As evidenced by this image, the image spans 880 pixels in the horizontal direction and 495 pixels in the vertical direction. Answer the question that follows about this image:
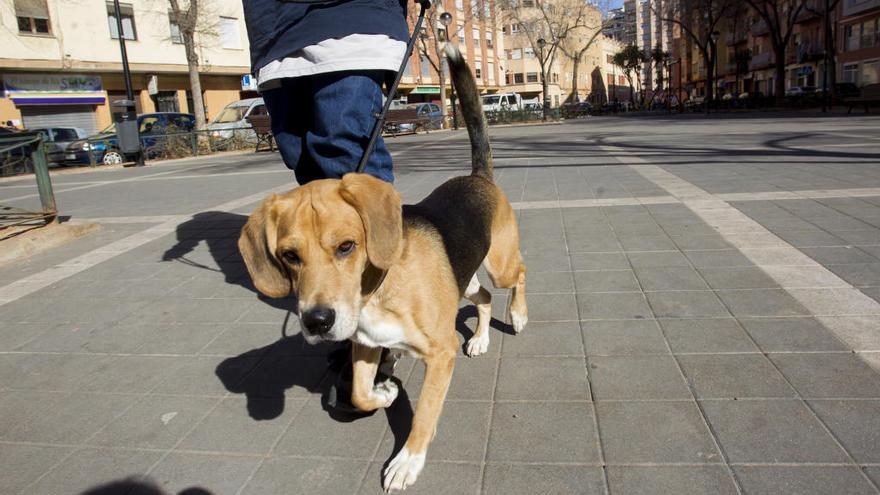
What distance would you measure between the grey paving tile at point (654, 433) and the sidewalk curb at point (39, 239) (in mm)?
6119

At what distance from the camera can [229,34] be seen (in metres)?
34.2

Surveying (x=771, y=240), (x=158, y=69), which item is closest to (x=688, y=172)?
(x=771, y=240)

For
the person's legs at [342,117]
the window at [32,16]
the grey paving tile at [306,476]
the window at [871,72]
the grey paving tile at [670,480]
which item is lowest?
the grey paving tile at [670,480]

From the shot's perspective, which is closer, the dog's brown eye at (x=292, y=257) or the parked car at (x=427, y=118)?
the dog's brown eye at (x=292, y=257)

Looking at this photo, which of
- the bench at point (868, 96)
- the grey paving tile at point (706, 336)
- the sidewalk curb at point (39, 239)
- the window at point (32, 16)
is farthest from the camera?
the window at point (32, 16)

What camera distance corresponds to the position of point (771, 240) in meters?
4.85

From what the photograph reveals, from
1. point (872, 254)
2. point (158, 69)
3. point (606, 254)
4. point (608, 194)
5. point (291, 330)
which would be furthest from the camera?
point (158, 69)

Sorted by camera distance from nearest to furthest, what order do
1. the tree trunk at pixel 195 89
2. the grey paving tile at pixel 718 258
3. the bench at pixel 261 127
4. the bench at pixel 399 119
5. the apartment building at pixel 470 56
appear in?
the grey paving tile at pixel 718 258 → the bench at pixel 261 127 → the tree trunk at pixel 195 89 → the bench at pixel 399 119 → the apartment building at pixel 470 56

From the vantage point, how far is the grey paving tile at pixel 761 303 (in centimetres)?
337

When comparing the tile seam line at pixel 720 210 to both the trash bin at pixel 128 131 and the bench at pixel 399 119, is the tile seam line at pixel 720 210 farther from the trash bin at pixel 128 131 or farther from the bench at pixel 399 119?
the bench at pixel 399 119

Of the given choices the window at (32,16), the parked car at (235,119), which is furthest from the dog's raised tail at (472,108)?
Result: the window at (32,16)

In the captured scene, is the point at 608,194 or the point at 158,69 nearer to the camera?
the point at 608,194

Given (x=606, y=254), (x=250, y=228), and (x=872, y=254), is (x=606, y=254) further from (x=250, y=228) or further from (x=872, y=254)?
(x=250, y=228)

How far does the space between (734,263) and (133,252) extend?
5655mm
